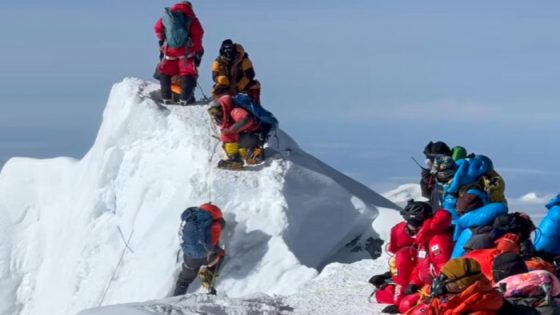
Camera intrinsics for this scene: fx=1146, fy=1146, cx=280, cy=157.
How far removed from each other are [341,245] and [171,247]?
83.9 inches

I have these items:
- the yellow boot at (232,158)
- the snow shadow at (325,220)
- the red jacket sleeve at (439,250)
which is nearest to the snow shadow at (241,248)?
the snow shadow at (325,220)

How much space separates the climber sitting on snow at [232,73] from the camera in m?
15.2

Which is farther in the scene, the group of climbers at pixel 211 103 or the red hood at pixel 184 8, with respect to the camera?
the red hood at pixel 184 8

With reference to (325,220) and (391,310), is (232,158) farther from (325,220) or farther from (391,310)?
(391,310)

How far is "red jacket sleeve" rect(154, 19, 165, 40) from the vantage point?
15.7 metres

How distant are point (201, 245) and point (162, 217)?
1.49 meters

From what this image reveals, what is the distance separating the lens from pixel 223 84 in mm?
15195

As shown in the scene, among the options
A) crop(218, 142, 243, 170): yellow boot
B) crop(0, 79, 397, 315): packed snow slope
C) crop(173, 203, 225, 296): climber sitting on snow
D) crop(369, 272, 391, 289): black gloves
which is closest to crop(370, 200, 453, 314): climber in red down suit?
crop(369, 272, 391, 289): black gloves

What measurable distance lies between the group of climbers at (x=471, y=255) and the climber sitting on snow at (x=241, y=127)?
287 centimetres

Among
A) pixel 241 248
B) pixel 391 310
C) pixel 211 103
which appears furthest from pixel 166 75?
pixel 391 310

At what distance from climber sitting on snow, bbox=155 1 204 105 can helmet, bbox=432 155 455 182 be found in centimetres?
450

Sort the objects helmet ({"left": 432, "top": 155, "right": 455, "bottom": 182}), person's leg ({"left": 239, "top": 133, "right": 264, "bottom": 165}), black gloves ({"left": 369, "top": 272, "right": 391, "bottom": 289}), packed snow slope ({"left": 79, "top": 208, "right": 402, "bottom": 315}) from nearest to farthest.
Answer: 1. packed snow slope ({"left": 79, "top": 208, "right": 402, "bottom": 315})
2. black gloves ({"left": 369, "top": 272, "right": 391, "bottom": 289})
3. helmet ({"left": 432, "top": 155, "right": 455, "bottom": 182})
4. person's leg ({"left": 239, "top": 133, "right": 264, "bottom": 165})

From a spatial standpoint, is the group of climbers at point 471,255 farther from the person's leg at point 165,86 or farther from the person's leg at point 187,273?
the person's leg at point 165,86

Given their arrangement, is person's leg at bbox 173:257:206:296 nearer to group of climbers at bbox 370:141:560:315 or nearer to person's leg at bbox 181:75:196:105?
group of climbers at bbox 370:141:560:315
